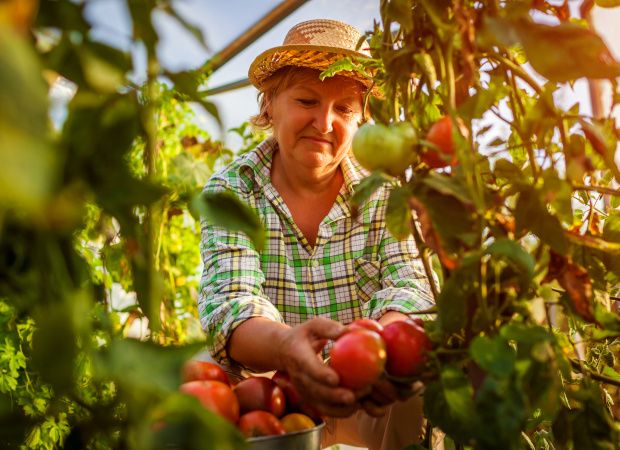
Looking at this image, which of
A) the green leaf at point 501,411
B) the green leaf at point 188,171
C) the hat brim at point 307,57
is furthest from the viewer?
the green leaf at point 188,171

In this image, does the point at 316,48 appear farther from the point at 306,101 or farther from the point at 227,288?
the point at 227,288

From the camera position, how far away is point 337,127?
1348 mm

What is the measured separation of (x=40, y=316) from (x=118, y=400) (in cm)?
9

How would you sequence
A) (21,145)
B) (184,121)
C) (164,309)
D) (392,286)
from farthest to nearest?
(184,121), (164,309), (392,286), (21,145)

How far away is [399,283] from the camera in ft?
3.95

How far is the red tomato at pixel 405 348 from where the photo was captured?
0.61m

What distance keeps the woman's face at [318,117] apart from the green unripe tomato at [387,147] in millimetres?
752

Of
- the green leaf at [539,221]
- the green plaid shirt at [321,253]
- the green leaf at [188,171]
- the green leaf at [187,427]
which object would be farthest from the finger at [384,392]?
the green leaf at [188,171]

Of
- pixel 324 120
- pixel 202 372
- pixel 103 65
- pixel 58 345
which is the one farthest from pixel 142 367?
pixel 324 120

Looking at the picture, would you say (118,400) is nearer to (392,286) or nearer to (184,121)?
(392,286)

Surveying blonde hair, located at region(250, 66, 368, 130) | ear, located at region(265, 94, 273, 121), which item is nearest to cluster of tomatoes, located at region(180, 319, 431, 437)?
blonde hair, located at region(250, 66, 368, 130)

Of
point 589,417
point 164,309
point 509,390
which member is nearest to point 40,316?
point 509,390

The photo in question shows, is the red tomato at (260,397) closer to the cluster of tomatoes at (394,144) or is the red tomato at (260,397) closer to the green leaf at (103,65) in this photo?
the cluster of tomatoes at (394,144)

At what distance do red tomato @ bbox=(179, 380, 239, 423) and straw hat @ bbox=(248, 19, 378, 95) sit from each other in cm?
82
